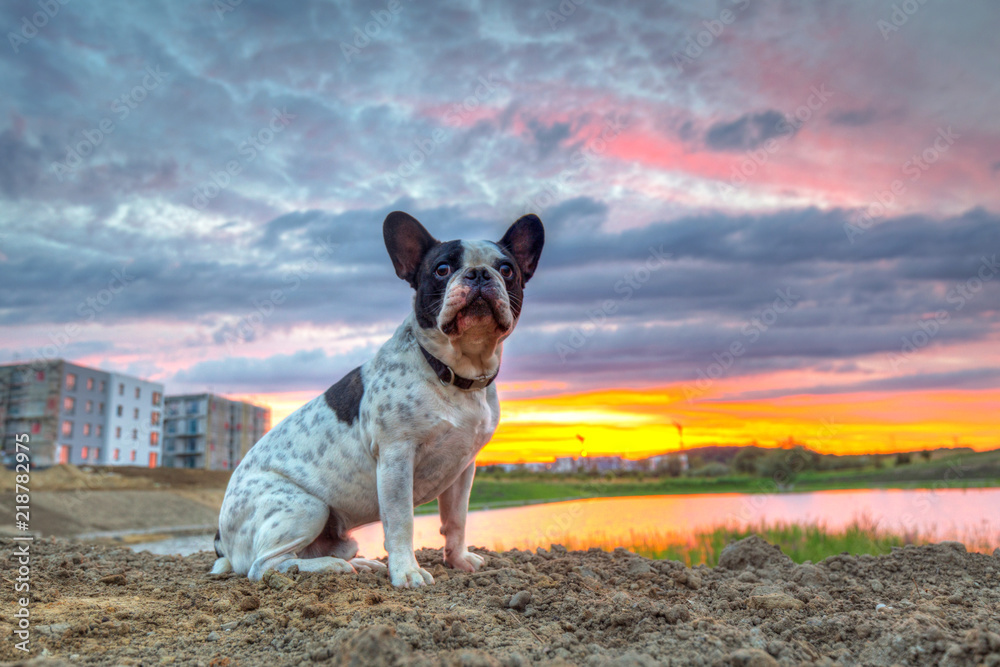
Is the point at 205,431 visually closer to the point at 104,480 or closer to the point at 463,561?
the point at 104,480

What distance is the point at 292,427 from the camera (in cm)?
629

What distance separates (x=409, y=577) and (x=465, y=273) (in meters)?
2.46

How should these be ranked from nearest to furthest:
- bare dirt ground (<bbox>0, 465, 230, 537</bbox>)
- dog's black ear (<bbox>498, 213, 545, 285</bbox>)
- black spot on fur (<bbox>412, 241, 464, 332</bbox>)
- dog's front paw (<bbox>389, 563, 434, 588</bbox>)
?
1. dog's front paw (<bbox>389, 563, 434, 588</bbox>)
2. black spot on fur (<bbox>412, 241, 464, 332</bbox>)
3. dog's black ear (<bbox>498, 213, 545, 285</bbox>)
4. bare dirt ground (<bbox>0, 465, 230, 537</bbox>)

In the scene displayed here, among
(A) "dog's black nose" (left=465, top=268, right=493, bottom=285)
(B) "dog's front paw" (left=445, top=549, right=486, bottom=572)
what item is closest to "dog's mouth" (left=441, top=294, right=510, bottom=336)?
(A) "dog's black nose" (left=465, top=268, right=493, bottom=285)

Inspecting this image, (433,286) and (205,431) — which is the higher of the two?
(205,431)

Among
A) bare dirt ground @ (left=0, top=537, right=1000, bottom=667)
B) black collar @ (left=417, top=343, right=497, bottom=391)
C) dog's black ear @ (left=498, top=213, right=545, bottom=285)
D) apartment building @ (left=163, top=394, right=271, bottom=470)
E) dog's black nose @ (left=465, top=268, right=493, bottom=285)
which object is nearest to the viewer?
bare dirt ground @ (left=0, top=537, right=1000, bottom=667)

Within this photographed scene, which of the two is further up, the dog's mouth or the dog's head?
the dog's head

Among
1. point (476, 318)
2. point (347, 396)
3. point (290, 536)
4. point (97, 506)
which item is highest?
point (476, 318)

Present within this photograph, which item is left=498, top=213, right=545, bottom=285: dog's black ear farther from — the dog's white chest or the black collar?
the dog's white chest

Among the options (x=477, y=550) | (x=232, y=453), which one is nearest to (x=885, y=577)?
(x=477, y=550)

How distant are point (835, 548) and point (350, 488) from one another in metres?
7.73

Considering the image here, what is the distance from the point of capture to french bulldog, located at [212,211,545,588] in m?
5.26

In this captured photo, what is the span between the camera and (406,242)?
565 cm

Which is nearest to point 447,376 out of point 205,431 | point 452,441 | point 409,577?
point 452,441
